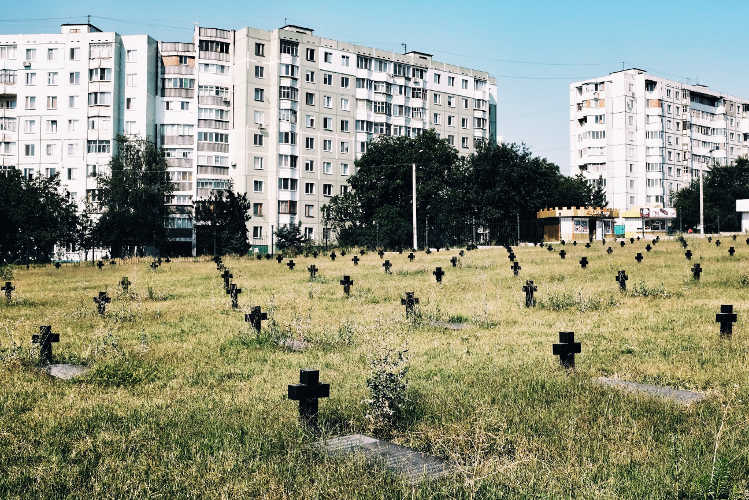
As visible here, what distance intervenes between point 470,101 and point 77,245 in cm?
5181

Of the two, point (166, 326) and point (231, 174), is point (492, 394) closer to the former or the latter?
point (166, 326)

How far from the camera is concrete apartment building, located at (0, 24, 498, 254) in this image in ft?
241

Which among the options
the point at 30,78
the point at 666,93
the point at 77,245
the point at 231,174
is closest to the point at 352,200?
the point at 231,174

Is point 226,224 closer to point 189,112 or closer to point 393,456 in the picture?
point 189,112

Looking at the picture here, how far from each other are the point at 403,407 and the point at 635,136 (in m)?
103

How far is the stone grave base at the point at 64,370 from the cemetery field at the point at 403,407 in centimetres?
17

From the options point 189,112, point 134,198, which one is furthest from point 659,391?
point 189,112

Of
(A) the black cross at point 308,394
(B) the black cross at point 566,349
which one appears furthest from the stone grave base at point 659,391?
(A) the black cross at point 308,394

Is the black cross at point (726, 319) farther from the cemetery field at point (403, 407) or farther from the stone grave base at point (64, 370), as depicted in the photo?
the stone grave base at point (64, 370)

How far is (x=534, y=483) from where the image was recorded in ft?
14.5

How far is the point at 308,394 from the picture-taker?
578 cm

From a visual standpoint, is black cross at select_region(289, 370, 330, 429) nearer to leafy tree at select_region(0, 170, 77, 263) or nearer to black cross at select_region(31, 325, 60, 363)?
black cross at select_region(31, 325, 60, 363)

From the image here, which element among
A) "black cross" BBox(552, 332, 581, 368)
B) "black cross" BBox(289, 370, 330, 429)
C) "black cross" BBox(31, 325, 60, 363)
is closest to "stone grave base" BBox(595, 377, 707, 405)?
"black cross" BBox(552, 332, 581, 368)

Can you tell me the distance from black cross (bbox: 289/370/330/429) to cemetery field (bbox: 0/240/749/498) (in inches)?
4.8
